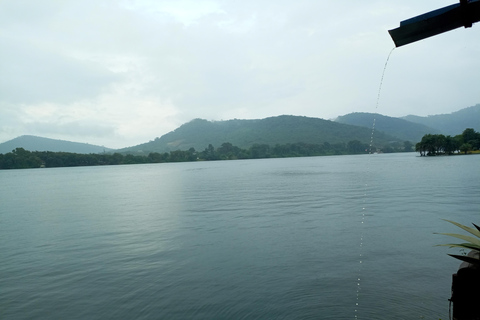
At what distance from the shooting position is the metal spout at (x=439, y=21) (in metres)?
4.71

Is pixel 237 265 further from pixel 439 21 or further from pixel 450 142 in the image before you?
pixel 450 142

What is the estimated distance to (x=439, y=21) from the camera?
494 cm

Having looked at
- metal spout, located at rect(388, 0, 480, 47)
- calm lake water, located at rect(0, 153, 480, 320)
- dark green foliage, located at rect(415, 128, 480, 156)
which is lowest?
calm lake water, located at rect(0, 153, 480, 320)

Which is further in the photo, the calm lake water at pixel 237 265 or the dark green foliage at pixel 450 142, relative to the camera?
the dark green foliage at pixel 450 142

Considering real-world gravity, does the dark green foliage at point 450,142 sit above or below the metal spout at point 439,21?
above

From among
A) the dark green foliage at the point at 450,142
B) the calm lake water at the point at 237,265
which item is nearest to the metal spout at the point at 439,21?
the calm lake water at the point at 237,265

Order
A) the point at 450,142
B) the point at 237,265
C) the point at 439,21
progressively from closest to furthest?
the point at 439,21 → the point at 237,265 → the point at 450,142

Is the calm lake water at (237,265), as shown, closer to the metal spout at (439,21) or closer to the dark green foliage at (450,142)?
the metal spout at (439,21)

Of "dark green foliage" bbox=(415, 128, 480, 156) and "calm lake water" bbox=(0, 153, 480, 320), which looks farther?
"dark green foliage" bbox=(415, 128, 480, 156)

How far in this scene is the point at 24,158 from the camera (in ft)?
627

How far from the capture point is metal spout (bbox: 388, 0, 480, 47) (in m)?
4.71

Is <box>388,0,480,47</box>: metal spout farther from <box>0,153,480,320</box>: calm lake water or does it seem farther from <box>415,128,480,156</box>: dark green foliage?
<box>415,128,480,156</box>: dark green foliage

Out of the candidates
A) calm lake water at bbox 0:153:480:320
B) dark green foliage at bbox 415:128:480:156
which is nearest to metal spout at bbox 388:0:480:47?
calm lake water at bbox 0:153:480:320

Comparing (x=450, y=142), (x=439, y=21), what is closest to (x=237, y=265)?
(x=439, y=21)
